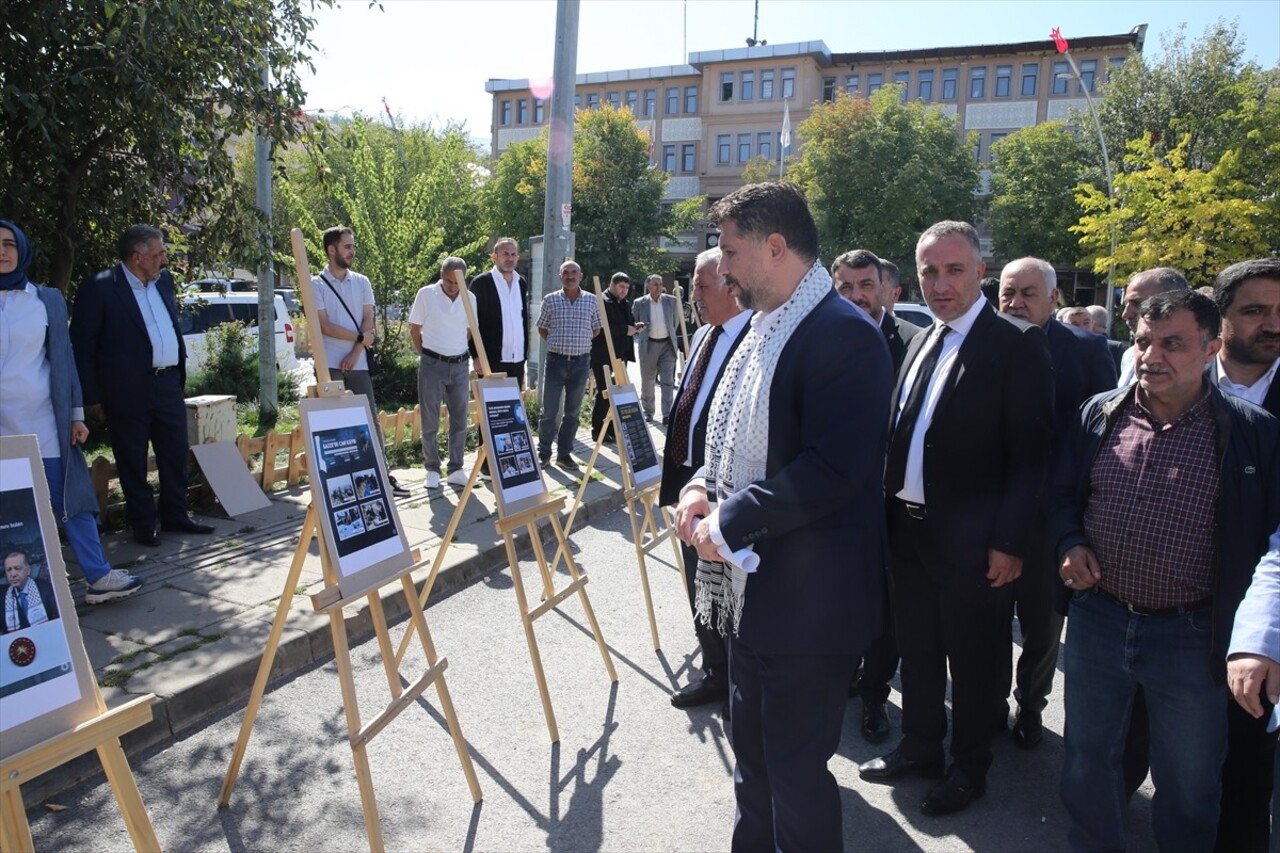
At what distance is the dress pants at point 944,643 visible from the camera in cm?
322

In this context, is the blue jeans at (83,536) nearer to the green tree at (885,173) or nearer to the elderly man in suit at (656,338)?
the elderly man in suit at (656,338)

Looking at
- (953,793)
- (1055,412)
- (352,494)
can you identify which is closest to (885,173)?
(1055,412)

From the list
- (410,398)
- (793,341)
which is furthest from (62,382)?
(410,398)

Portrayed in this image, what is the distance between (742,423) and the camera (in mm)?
2350

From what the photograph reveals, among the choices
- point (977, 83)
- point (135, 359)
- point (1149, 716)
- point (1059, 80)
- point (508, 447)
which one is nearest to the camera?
point (1149, 716)

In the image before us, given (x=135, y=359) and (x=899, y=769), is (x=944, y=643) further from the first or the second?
(x=135, y=359)

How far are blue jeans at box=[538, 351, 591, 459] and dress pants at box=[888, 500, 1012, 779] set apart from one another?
18.6 feet

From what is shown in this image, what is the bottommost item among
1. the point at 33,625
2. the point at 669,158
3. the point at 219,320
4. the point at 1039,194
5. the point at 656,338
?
the point at 33,625

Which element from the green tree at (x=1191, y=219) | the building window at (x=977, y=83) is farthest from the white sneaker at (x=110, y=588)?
the building window at (x=977, y=83)

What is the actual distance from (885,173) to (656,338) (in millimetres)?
28563

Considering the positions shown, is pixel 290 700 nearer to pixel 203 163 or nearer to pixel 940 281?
pixel 940 281

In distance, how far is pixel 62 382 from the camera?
4465mm

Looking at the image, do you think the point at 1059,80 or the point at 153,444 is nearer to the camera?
the point at 153,444

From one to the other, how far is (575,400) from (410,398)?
16.0 feet
